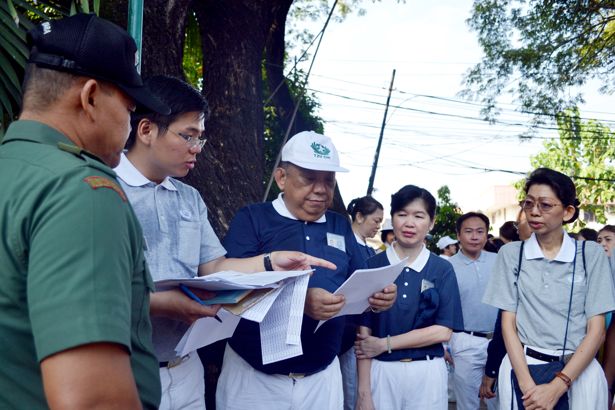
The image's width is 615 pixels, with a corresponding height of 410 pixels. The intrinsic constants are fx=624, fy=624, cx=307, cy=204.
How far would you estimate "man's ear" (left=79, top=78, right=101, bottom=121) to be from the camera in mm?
1275

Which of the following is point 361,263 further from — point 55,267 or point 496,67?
point 496,67

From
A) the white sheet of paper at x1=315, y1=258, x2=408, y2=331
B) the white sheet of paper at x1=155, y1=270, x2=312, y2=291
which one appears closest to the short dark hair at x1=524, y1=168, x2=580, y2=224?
the white sheet of paper at x1=315, y1=258, x2=408, y2=331

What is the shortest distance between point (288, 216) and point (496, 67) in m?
9.20

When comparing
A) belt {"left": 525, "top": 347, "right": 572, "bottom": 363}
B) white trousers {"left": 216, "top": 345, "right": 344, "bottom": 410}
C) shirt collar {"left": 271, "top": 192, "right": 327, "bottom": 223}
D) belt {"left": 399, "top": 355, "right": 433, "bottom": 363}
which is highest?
shirt collar {"left": 271, "top": 192, "right": 327, "bottom": 223}

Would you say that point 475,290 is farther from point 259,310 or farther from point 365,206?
point 259,310

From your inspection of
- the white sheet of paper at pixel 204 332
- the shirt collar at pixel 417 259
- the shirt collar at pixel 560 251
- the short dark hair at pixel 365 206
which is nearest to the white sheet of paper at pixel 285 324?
the white sheet of paper at pixel 204 332

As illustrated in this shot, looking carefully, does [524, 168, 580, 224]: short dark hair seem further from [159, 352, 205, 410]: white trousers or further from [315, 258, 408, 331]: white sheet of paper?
[159, 352, 205, 410]: white trousers

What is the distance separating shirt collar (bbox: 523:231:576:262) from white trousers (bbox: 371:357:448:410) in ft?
2.66

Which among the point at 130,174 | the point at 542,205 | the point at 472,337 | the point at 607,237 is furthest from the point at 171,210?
the point at 607,237

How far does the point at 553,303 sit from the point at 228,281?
1.91 meters

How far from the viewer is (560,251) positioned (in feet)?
10.7

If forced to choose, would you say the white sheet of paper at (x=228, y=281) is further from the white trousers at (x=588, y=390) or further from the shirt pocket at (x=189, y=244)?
the white trousers at (x=588, y=390)

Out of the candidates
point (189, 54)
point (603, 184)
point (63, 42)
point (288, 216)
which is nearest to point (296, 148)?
point (288, 216)

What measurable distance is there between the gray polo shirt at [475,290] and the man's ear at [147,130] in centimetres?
317
